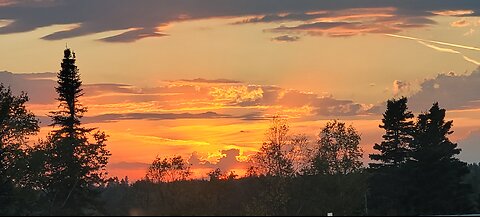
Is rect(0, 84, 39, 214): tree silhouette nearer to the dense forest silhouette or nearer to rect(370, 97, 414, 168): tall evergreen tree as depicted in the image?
the dense forest silhouette

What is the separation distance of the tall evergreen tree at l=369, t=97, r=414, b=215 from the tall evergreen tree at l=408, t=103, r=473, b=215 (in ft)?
4.31

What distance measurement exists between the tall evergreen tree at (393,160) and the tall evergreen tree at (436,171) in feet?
4.31

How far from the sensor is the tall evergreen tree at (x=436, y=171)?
7877 centimetres

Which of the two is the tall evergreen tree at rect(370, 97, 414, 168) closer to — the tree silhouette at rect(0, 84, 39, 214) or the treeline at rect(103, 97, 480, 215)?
the treeline at rect(103, 97, 480, 215)

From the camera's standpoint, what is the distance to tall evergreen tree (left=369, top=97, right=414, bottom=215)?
8288 cm

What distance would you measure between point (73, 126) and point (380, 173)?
1220 inches

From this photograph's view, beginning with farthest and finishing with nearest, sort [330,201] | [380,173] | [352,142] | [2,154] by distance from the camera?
[352,142], [330,201], [380,173], [2,154]

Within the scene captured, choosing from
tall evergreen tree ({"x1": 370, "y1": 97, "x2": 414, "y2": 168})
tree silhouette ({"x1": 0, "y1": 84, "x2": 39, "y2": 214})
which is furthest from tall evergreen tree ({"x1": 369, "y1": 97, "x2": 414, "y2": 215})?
tree silhouette ({"x1": 0, "y1": 84, "x2": 39, "y2": 214})

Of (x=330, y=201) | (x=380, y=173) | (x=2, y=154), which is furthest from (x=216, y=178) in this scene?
(x=2, y=154)

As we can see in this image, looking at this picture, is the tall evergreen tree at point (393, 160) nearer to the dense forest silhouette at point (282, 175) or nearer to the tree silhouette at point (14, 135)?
the dense forest silhouette at point (282, 175)

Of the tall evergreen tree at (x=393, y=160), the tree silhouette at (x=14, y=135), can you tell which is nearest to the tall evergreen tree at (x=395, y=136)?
the tall evergreen tree at (x=393, y=160)

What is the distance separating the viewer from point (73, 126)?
8844 cm

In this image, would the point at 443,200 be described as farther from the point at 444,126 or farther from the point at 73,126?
the point at 73,126

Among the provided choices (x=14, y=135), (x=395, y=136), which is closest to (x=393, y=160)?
(x=395, y=136)
